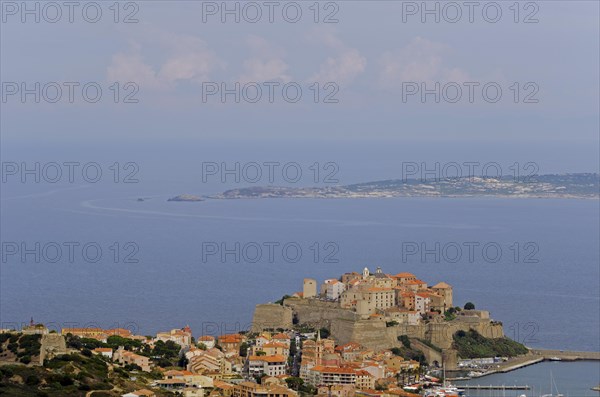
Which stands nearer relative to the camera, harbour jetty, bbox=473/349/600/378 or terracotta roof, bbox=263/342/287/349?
terracotta roof, bbox=263/342/287/349

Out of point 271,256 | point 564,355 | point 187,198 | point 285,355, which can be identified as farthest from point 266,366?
point 187,198

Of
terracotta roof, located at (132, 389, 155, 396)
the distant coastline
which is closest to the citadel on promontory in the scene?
terracotta roof, located at (132, 389, 155, 396)

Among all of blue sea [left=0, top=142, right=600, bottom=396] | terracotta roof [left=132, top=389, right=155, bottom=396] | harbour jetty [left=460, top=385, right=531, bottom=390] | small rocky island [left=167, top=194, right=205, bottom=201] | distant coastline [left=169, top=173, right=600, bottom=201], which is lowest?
harbour jetty [left=460, top=385, right=531, bottom=390]

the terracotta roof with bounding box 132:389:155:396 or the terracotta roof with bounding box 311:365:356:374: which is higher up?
the terracotta roof with bounding box 132:389:155:396

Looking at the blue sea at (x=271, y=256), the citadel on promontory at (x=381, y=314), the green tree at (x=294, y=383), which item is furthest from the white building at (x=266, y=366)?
the blue sea at (x=271, y=256)

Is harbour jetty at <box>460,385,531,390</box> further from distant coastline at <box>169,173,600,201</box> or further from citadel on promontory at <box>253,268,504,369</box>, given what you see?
distant coastline at <box>169,173,600,201</box>

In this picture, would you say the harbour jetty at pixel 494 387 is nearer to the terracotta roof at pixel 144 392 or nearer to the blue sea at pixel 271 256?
the blue sea at pixel 271 256

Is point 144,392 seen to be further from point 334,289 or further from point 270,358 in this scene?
point 334,289

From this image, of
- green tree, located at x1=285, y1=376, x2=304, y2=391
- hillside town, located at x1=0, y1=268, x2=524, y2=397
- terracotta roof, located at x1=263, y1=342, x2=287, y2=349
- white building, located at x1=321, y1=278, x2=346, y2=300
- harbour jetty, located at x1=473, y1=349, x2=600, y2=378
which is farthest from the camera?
white building, located at x1=321, y1=278, x2=346, y2=300

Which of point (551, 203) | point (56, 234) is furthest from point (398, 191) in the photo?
point (56, 234)
